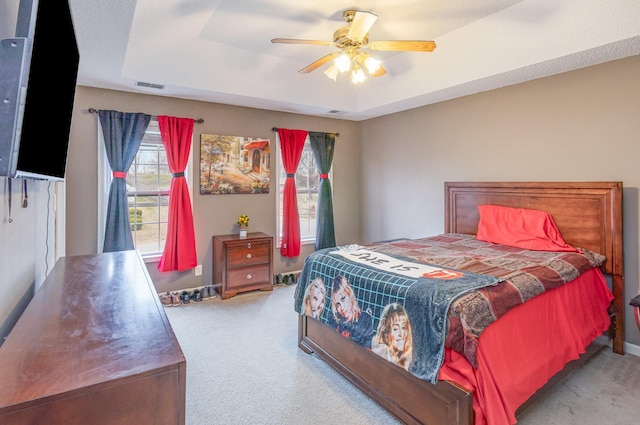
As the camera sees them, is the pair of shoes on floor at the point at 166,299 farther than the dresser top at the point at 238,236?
No

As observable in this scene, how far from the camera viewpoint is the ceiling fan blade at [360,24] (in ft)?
7.07

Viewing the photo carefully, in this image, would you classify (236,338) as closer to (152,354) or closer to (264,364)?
(264,364)

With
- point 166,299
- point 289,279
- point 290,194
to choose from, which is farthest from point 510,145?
point 166,299

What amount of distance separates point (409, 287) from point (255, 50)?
9.65ft

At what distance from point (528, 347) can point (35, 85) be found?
7.91ft

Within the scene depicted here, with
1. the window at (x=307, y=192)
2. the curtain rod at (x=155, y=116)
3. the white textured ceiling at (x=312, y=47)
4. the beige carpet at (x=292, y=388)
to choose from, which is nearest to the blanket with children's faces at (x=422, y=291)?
the beige carpet at (x=292, y=388)

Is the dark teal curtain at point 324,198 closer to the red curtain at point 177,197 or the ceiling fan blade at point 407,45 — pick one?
the red curtain at point 177,197

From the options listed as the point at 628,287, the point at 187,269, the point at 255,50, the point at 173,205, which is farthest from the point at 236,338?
the point at 628,287

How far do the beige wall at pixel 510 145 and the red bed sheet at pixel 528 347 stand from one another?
0.68 metres

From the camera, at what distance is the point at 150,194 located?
12.9 ft

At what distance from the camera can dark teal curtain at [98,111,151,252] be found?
3.54 metres

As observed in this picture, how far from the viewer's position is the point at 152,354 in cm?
102

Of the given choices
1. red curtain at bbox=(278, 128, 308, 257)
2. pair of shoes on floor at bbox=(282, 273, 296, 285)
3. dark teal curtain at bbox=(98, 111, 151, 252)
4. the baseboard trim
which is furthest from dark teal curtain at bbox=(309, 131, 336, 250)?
the baseboard trim

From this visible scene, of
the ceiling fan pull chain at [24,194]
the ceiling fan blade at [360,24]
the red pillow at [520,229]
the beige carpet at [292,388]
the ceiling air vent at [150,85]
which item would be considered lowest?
the beige carpet at [292,388]
